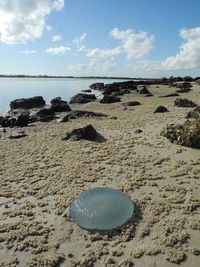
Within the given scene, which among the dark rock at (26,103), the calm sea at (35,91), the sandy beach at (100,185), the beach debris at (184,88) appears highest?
the beach debris at (184,88)

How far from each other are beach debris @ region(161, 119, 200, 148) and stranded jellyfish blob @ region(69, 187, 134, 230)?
5.02 metres

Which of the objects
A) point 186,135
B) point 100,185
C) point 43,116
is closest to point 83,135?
point 186,135

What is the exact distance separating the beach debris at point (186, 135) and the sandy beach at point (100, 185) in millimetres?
295

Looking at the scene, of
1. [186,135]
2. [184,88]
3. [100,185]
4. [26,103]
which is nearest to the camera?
[100,185]

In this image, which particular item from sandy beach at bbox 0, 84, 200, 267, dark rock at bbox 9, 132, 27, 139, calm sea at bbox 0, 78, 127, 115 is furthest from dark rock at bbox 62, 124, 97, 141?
calm sea at bbox 0, 78, 127, 115

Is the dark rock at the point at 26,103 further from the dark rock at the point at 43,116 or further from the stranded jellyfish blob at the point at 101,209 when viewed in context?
the stranded jellyfish blob at the point at 101,209

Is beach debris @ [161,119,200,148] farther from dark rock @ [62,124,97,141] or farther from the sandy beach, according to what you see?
dark rock @ [62,124,97,141]

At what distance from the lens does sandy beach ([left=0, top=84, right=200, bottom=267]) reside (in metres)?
5.16

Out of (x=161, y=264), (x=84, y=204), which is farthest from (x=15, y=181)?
(x=161, y=264)

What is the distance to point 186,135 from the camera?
1121cm

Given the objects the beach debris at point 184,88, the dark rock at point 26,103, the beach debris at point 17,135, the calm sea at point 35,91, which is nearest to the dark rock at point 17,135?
the beach debris at point 17,135

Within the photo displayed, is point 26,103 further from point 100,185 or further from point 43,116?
point 100,185

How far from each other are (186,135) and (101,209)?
20.4ft

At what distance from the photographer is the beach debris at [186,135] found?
10.9 metres
